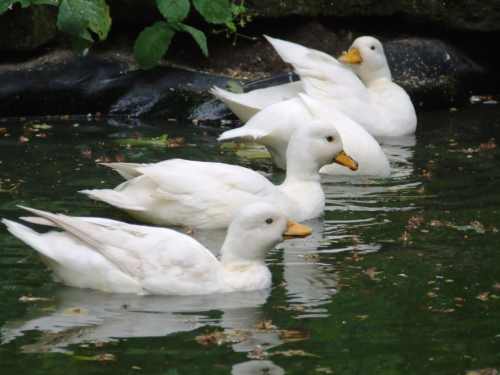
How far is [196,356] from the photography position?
567cm

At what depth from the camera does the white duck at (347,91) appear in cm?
1102

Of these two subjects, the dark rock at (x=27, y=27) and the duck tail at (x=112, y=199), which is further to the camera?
the dark rock at (x=27, y=27)

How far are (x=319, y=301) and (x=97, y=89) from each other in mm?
5857

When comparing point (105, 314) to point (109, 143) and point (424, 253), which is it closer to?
point (424, 253)

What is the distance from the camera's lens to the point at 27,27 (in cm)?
1188

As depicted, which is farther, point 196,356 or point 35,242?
point 35,242

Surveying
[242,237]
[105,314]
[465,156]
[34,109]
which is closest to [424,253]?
[242,237]

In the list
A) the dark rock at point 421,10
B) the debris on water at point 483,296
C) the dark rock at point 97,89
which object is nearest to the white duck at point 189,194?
the debris on water at point 483,296

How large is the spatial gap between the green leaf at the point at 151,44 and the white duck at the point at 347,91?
1.95 feet

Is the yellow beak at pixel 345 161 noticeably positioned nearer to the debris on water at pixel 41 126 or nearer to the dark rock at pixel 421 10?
the debris on water at pixel 41 126

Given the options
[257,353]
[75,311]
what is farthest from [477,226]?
[75,311]

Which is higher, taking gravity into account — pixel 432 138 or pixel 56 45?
pixel 56 45

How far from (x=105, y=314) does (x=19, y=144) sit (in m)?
4.35

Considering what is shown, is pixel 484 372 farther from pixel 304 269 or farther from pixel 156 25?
pixel 156 25
